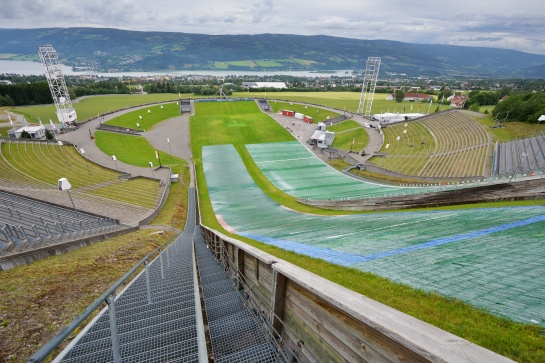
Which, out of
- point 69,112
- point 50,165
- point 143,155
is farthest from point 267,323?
point 69,112

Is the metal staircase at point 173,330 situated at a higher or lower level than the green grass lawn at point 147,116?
higher

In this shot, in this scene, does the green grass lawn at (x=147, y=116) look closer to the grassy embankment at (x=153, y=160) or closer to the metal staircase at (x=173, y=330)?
the grassy embankment at (x=153, y=160)

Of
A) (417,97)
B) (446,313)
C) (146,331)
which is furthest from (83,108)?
(417,97)

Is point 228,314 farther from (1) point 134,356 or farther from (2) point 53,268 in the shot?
(2) point 53,268

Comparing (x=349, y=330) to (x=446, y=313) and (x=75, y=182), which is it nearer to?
(x=446, y=313)

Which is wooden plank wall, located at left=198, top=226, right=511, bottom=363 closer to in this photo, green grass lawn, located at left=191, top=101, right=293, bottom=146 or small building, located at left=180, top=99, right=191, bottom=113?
green grass lawn, located at left=191, top=101, right=293, bottom=146

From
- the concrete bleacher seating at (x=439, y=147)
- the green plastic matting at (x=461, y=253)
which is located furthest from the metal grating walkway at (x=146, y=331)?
the concrete bleacher seating at (x=439, y=147)
